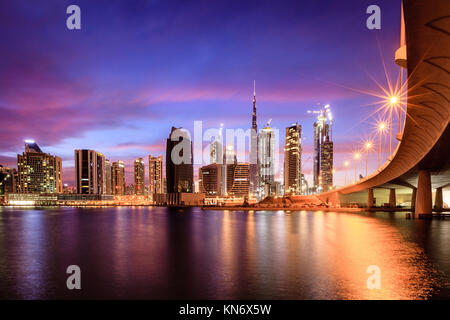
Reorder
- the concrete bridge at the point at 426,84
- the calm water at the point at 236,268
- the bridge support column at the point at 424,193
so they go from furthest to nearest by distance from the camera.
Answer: the bridge support column at the point at 424,193
the calm water at the point at 236,268
the concrete bridge at the point at 426,84

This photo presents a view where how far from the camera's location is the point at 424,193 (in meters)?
59.3

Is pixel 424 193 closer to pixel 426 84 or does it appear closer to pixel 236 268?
pixel 426 84

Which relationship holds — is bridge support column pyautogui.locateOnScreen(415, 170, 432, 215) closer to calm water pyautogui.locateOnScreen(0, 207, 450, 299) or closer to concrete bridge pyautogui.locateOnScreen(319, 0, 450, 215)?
concrete bridge pyautogui.locateOnScreen(319, 0, 450, 215)

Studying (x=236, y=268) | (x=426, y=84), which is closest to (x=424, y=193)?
(x=426, y=84)

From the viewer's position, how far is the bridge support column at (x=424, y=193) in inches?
2256

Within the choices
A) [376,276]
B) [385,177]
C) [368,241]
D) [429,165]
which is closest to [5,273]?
[376,276]

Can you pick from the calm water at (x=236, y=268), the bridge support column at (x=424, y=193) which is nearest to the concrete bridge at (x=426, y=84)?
the bridge support column at (x=424, y=193)

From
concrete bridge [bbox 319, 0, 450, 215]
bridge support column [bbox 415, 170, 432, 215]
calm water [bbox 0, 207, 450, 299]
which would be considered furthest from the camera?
bridge support column [bbox 415, 170, 432, 215]

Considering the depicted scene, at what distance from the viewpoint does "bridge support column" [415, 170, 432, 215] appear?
57.3 m

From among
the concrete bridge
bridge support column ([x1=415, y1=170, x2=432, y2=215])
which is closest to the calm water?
the concrete bridge

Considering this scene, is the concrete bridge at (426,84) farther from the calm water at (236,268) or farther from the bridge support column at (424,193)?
the calm water at (236,268)
